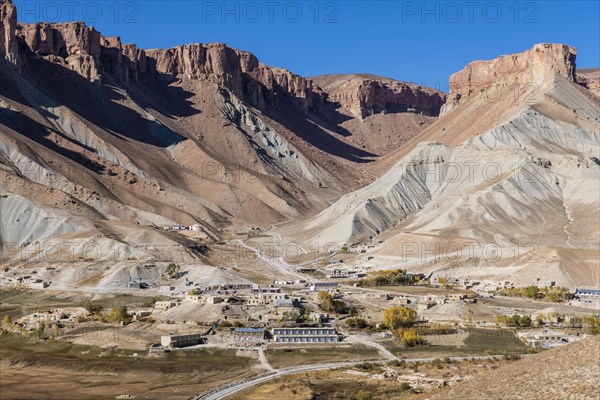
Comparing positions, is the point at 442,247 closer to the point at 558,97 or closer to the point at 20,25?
the point at 558,97

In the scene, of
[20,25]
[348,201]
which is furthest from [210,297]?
[20,25]

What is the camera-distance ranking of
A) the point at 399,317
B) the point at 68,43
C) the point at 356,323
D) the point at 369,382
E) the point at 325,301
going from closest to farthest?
the point at 369,382, the point at 399,317, the point at 356,323, the point at 325,301, the point at 68,43

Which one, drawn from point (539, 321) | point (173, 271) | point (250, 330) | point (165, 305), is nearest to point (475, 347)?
point (539, 321)

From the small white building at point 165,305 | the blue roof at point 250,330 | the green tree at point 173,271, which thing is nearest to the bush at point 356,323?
the blue roof at point 250,330

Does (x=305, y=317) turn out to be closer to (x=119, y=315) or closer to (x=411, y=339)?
(x=411, y=339)

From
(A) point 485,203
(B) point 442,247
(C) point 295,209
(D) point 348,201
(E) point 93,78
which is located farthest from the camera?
(E) point 93,78

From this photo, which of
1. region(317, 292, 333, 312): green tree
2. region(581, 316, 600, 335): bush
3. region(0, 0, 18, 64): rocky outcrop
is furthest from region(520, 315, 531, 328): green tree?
region(0, 0, 18, 64): rocky outcrop

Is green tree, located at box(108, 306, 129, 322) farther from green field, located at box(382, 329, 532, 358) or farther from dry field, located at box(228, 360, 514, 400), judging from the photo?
dry field, located at box(228, 360, 514, 400)
